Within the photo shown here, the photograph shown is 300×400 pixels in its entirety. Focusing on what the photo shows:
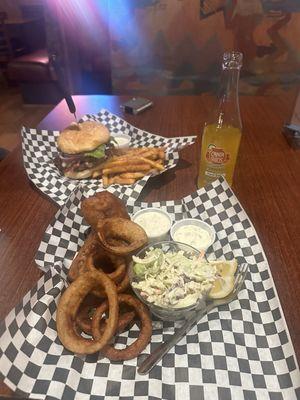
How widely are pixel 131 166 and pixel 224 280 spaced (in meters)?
1.00

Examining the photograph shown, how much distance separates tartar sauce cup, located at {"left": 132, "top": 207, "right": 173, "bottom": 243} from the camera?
1410 mm

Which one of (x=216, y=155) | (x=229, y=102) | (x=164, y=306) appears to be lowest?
(x=164, y=306)

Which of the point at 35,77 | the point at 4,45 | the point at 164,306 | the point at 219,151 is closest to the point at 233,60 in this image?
the point at 219,151

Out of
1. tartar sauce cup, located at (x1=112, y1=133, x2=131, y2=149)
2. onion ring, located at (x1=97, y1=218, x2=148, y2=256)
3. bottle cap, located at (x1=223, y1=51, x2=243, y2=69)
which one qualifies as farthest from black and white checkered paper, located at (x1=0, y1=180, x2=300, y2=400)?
tartar sauce cup, located at (x1=112, y1=133, x2=131, y2=149)

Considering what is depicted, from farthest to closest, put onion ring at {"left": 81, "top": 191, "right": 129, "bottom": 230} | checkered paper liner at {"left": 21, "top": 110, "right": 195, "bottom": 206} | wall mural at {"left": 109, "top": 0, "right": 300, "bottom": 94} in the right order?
wall mural at {"left": 109, "top": 0, "right": 300, "bottom": 94} < checkered paper liner at {"left": 21, "top": 110, "right": 195, "bottom": 206} < onion ring at {"left": 81, "top": 191, "right": 129, "bottom": 230}

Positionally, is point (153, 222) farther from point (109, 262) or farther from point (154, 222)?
point (109, 262)

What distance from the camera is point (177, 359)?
0.96m

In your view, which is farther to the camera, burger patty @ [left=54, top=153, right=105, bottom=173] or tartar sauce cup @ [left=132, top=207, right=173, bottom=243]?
burger patty @ [left=54, top=153, right=105, bottom=173]

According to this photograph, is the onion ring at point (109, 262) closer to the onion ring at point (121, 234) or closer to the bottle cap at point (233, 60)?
the onion ring at point (121, 234)

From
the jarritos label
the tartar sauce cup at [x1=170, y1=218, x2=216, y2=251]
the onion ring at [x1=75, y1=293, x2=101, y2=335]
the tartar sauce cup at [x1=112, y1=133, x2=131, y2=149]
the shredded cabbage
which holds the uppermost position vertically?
the jarritos label

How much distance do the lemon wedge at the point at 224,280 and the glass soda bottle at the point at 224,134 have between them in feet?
1.87

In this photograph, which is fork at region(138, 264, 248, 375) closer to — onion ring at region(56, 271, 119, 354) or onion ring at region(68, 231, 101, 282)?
onion ring at region(56, 271, 119, 354)

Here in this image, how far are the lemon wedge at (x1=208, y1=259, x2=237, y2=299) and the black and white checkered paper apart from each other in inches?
2.4

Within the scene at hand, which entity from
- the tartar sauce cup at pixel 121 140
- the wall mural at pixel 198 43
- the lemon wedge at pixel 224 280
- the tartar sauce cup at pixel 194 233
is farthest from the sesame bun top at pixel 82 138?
the wall mural at pixel 198 43
